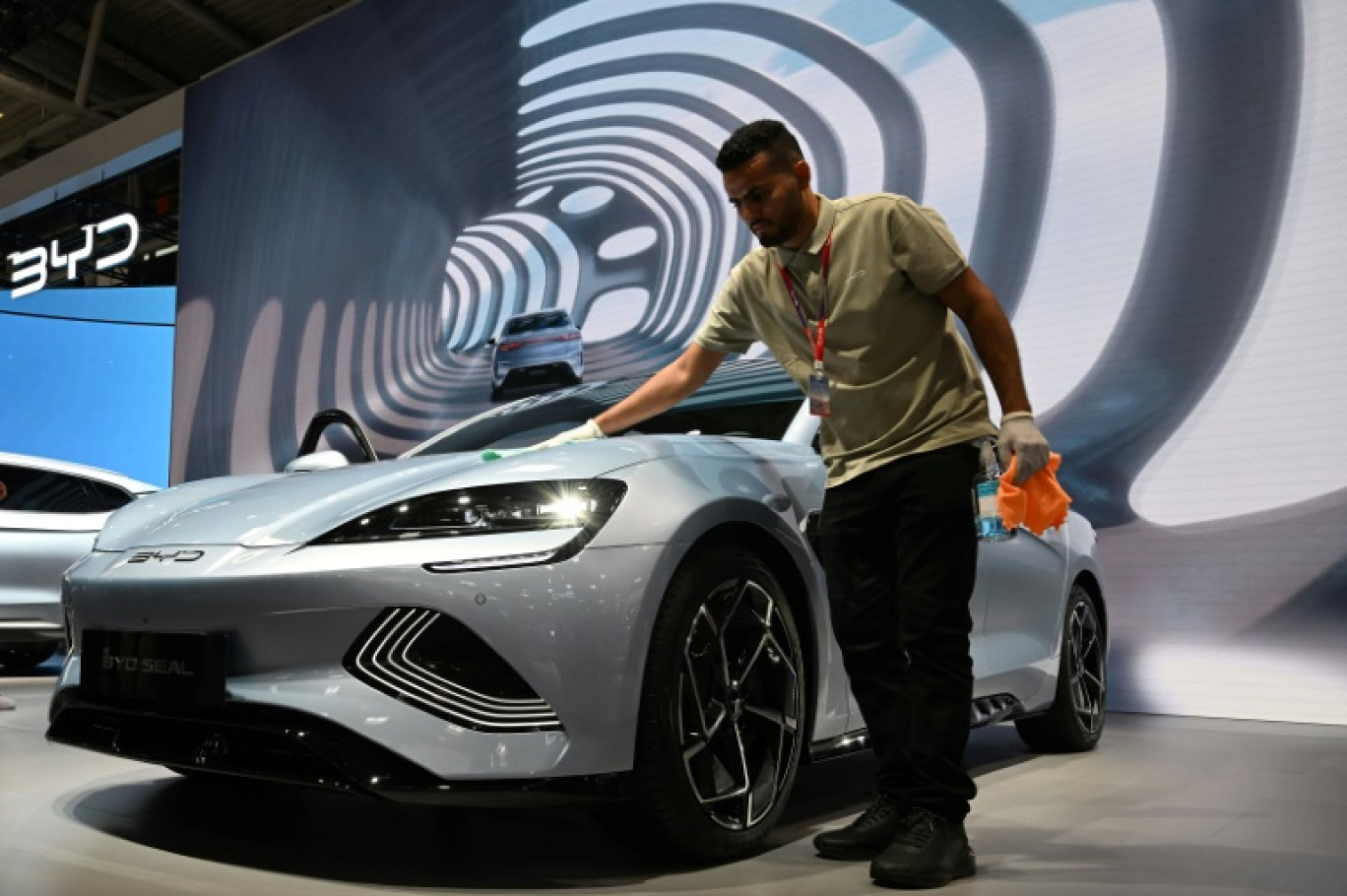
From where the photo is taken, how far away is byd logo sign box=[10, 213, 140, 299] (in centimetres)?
1099

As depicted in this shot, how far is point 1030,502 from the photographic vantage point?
2.22m

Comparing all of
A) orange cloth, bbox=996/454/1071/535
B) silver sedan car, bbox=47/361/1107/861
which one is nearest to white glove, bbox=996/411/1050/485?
orange cloth, bbox=996/454/1071/535

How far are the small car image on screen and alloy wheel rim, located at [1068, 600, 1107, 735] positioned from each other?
3455 millimetres

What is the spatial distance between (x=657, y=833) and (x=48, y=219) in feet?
39.7

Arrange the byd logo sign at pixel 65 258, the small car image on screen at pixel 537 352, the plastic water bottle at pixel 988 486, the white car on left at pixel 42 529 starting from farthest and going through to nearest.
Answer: the byd logo sign at pixel 65 258
the small car image on screen at pixel 537 352
the white car on left at pixel 42 529
the plastic water bottle at pixel 988 486

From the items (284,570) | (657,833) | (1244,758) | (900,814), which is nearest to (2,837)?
(284,570)

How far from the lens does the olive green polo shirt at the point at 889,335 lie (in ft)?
7.52

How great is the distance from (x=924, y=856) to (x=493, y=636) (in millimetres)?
842

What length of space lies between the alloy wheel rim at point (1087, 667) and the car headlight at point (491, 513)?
2.15 meters

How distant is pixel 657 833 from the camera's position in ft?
7.10

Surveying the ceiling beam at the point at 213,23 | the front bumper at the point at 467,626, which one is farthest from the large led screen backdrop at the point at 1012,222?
the ceiling beam at the point at 213,23

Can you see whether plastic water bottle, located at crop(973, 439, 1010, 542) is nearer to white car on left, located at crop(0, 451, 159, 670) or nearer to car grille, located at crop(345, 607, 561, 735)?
car grille, located at crop(345, 607, 561, 735)

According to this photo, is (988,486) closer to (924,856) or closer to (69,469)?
(924,856)

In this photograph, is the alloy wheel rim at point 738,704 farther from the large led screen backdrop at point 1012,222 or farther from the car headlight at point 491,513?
the large led screen backdrop at point 1012,222
